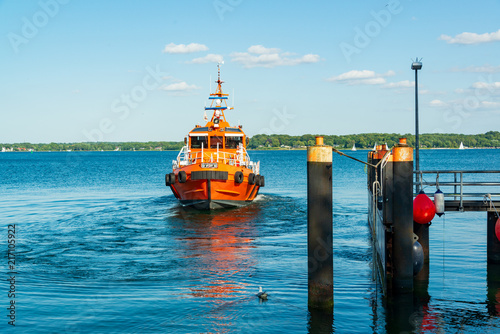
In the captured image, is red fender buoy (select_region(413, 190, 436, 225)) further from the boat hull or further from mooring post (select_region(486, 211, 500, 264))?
the boat hull

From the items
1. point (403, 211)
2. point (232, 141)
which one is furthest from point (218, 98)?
point (403, 211)

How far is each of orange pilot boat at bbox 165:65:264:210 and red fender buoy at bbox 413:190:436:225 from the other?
50.1 feet

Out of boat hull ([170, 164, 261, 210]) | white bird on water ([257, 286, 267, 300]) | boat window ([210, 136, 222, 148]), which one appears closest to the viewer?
white bird on water ([257, 286, 267, 300])

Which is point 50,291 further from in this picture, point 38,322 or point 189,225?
point 189,225

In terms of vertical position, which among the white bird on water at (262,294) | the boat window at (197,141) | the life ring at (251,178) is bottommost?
the white bird on water at (262,294)

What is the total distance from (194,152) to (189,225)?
275 inches

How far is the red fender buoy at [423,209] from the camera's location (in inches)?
504

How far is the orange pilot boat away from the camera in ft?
90.2

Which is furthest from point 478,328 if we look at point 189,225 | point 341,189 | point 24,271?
point 341,189

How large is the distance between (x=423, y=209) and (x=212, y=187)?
16.3 m

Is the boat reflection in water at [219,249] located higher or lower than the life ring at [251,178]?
lower

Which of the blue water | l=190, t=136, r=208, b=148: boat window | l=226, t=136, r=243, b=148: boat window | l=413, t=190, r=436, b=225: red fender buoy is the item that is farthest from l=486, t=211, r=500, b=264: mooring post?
l=190, t=136, r=208, b=148: boat window

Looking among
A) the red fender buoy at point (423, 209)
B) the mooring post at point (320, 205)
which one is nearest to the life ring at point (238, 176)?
the red fender buoy at point (423, 209)

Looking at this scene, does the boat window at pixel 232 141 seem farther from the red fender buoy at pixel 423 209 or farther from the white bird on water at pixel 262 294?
the red fender buoy at pixel 423 209
